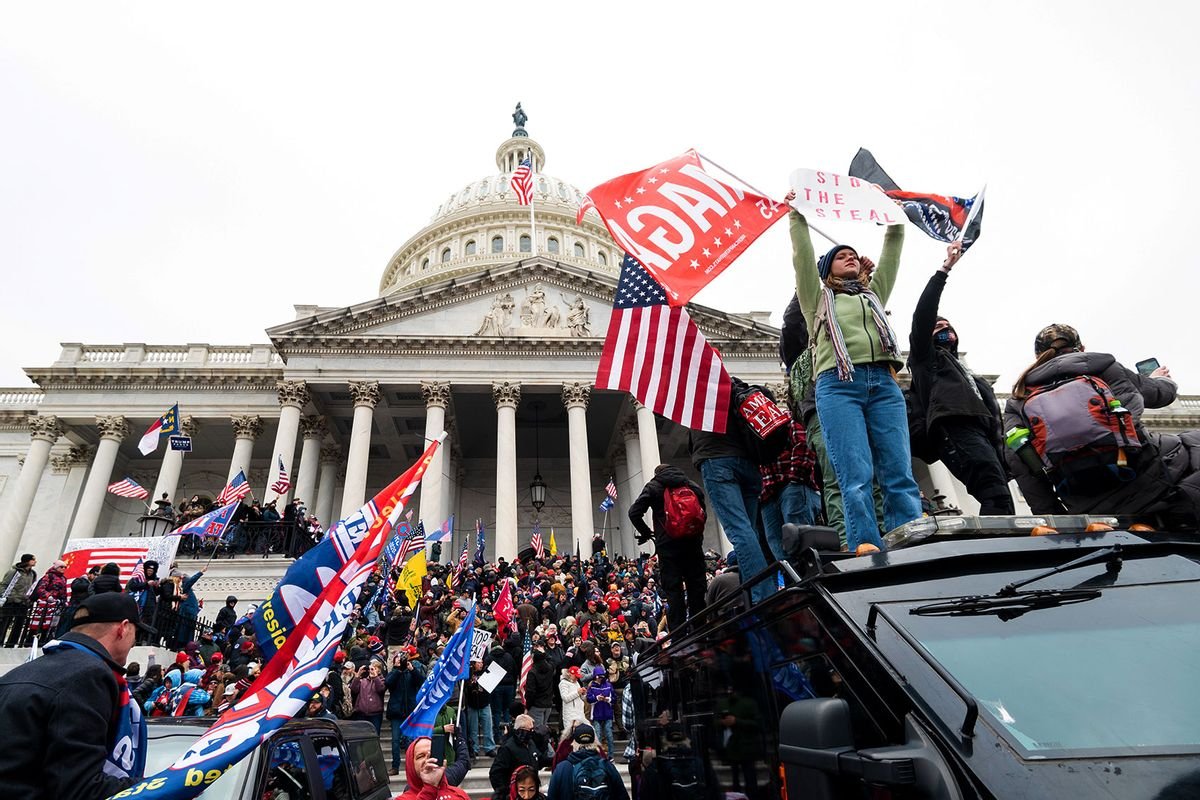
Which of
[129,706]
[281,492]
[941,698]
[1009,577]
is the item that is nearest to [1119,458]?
[1009,577]

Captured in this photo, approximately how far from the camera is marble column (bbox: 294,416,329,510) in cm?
2946

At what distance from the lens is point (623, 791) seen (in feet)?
→ 19.3

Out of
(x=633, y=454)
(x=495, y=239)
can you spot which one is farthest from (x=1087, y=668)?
(x=495, y=239)

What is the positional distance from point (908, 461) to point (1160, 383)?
2195 millimetres

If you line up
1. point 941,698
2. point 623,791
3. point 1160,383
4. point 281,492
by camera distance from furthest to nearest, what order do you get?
point 281,492
point 623,791
point 1160,383
point 941,698

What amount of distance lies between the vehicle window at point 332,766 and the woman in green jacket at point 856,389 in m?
4.12

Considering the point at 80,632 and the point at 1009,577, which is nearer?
the point at 1009,577

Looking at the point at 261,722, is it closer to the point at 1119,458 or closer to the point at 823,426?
the point at 823,426

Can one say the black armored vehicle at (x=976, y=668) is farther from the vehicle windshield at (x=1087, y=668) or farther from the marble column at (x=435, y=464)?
the marble column at (x=435, y=464)

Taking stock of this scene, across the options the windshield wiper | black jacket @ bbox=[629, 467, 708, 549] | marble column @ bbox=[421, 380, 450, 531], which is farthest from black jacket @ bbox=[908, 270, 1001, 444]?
marble column @ bbox=[421, 380, 450, 531]

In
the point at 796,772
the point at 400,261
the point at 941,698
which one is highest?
the point at 400,261

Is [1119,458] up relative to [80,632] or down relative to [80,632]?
up

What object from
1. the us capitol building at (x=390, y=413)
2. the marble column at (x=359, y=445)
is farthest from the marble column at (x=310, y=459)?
the marble column at (x=359, y=445)

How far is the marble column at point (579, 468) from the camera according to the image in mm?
27556
